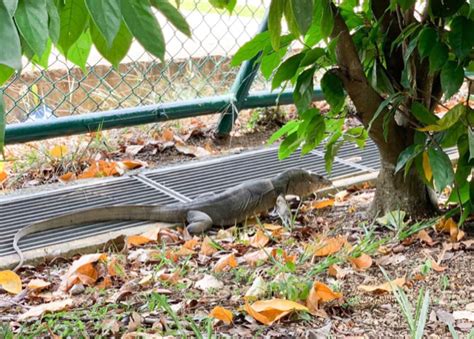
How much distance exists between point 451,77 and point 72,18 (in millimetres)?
1600

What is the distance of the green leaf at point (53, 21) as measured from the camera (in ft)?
3.53

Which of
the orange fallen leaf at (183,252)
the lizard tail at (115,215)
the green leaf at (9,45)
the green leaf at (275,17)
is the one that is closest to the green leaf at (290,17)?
the green leaf at (275,17)

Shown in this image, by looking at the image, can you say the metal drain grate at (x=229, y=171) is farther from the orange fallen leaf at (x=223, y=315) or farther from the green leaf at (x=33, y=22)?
the green leaf at (x=33, y=22)

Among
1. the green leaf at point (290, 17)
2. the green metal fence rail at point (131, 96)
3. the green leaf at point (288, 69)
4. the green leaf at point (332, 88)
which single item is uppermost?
the green leaf at point (290, 17)

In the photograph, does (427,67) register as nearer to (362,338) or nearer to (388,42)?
(388,42)

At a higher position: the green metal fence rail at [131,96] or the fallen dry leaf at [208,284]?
the green metal fence rail at [131,96]

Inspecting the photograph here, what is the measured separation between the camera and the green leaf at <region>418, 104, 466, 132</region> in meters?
2.56

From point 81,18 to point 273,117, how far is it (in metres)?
4.26

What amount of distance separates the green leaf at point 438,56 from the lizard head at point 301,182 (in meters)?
1.42

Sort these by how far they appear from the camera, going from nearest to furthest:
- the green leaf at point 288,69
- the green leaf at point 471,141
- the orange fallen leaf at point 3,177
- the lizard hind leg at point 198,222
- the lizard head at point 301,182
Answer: the green leaf at point 471,141 → the green leaf at point 288,69 → the lizard hind leg at point 198,222 → the lizard head at point 301,182 → the orange fallen leaf at point 3,177

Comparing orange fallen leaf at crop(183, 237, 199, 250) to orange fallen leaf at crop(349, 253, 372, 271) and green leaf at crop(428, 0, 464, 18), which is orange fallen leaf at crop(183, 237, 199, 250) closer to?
orange fallen leaf at crop(349, 253, 372, 271)

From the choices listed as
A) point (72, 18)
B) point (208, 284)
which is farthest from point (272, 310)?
point (72, 18)

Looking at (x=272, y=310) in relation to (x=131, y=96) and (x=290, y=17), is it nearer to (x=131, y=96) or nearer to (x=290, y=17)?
(x=290, y=17)

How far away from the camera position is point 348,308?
7.91 ft
